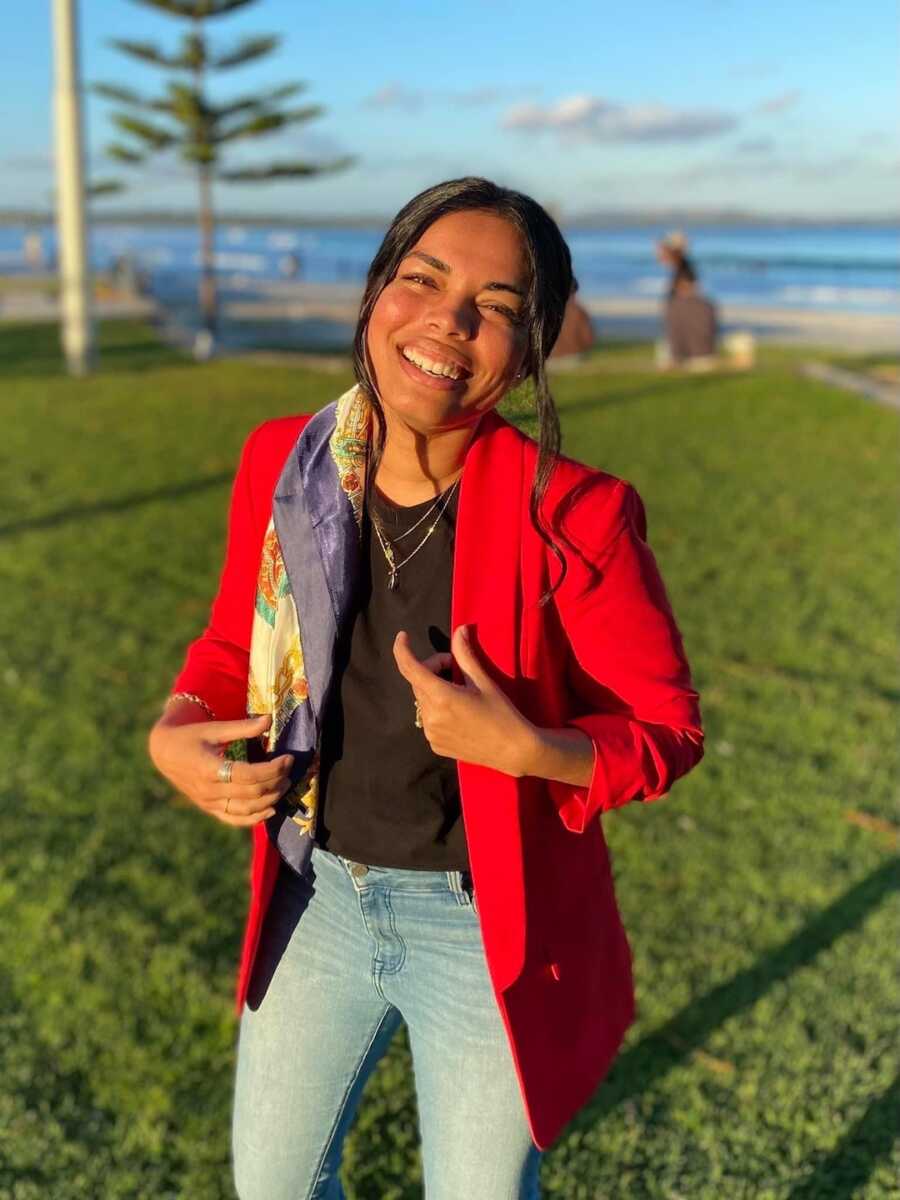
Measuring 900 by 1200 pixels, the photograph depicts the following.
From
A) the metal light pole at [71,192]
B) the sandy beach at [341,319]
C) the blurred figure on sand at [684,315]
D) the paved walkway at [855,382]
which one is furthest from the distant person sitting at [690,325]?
the metal light pole at [71,192]

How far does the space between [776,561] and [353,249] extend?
95.8 m

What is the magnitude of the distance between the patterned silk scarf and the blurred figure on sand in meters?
11.6

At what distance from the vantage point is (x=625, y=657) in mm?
1564

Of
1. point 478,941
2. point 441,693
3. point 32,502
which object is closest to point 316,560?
point 441,693

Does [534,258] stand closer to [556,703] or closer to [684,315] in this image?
[556,703]

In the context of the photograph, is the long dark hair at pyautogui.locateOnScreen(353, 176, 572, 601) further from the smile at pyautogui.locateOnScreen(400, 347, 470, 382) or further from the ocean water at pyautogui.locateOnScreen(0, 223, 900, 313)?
the ocean water at pyautogui.locateOnScreen(0, 223, 900, 313)

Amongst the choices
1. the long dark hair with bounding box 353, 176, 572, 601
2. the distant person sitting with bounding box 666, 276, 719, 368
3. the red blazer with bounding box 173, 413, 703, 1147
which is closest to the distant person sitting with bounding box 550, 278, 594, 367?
the long dark hair with bounding box 353, 176, 572, 601

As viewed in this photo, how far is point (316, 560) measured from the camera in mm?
1670

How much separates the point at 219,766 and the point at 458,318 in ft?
2.21

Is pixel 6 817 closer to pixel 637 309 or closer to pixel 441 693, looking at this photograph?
pixel 441 693

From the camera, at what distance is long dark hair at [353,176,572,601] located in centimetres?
157

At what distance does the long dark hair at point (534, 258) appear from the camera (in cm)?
157

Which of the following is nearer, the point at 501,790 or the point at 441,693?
the point at 441,693

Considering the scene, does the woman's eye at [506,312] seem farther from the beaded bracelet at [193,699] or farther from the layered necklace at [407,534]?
the beaded bracelet at [193,699]
